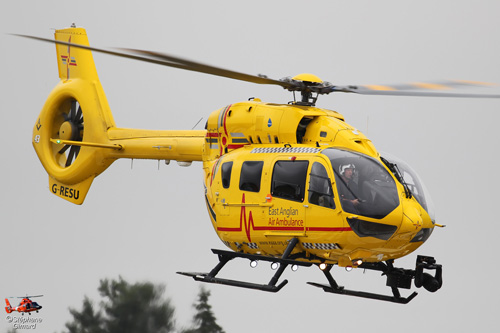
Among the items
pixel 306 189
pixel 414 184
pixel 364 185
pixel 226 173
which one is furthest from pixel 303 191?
pixel 414 184

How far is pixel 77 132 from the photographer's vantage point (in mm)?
15828

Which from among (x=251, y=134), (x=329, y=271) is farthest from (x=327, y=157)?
(x=329, y=271)

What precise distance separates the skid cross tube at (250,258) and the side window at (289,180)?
21.2 inches

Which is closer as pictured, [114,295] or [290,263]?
[290,263]

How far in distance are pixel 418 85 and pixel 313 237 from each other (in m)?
2.33

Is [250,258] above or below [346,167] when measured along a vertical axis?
below

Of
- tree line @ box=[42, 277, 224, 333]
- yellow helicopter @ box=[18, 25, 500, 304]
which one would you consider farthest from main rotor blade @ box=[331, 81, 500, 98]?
tree line @ box=[42, 277, 224, 333]

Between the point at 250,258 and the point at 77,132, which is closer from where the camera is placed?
the point at 250,258

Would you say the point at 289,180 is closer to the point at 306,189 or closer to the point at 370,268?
the point at 306,189

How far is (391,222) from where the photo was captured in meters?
11.6

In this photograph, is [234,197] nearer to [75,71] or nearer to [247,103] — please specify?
[247,103]

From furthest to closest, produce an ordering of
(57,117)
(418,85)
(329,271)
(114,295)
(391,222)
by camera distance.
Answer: (57,117), (114,295), (329,271), (418,85), (391,222)

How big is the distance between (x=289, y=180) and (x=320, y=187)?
0.44m

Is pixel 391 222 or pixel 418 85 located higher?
pixel 418 85
